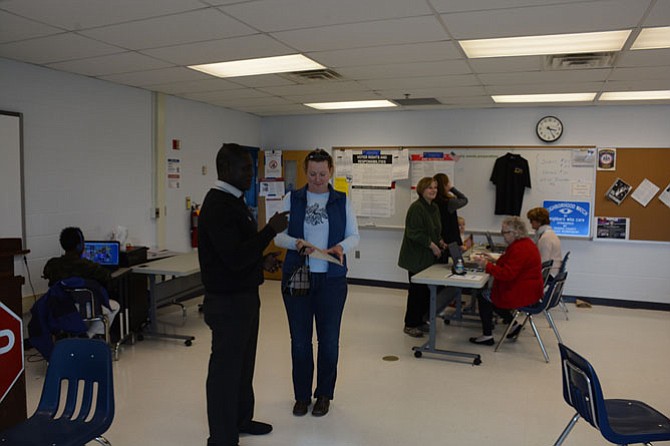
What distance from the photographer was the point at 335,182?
777 cm

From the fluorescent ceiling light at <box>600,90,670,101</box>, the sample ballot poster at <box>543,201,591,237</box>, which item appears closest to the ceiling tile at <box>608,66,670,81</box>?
the fluorescent ceiling light at <box>600,90,670,101</box>

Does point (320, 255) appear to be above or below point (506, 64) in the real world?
below

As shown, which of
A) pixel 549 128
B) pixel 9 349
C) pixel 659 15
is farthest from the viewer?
pixel 549 128

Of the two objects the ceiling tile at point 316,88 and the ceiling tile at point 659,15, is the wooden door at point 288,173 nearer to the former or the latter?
the ceiling tile at point 316,88

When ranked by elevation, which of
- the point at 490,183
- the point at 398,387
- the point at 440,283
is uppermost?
the point at 490,183

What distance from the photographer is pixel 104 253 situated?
4.80 m

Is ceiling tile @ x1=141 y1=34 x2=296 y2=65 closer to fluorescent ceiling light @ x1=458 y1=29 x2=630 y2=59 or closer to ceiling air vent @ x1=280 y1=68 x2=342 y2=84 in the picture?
ceiling air vent @ x1=280 y1=68 x2=342 y2=84

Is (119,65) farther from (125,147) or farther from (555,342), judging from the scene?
(555,342)

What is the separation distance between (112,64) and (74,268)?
1782 millimetres

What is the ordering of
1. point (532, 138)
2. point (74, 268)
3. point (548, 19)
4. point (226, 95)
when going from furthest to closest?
point (532, 138), point (226, 95), point (74, 268), point (548, 19)

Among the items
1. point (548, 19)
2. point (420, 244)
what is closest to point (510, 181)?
point (420, 244)

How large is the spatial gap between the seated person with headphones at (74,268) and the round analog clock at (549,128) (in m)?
5.32

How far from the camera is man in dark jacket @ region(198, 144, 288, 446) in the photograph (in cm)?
247

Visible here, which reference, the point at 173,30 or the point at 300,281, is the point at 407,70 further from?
the point at 300,281
